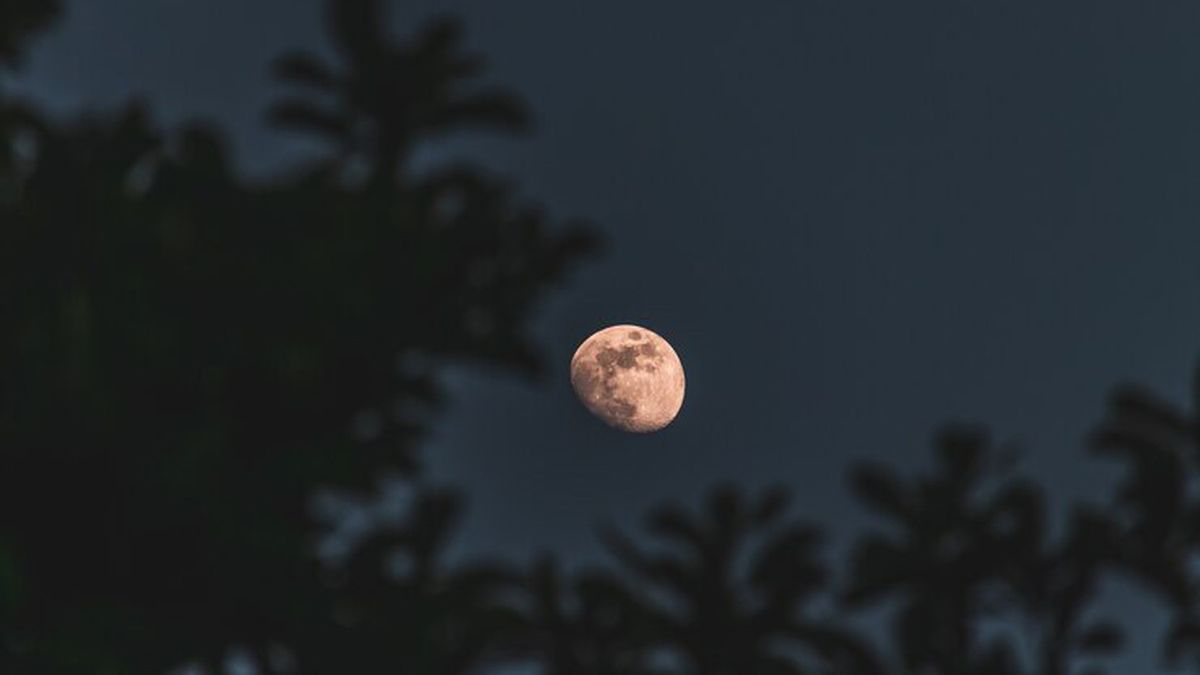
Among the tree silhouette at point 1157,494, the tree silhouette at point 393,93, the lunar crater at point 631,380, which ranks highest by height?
the lunar crater at point 631,380

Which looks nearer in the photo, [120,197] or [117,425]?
[117,425]

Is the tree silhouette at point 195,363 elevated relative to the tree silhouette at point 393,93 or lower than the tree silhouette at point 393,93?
lower

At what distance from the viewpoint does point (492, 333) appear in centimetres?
1298

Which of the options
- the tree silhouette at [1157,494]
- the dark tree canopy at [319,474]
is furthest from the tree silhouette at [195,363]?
the tree silhouette at [1157,494]

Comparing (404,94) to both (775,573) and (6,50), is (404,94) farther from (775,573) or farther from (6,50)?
(775,573)

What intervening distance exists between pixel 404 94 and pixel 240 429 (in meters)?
4.50

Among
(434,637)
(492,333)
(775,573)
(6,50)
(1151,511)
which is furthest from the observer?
(6,50)

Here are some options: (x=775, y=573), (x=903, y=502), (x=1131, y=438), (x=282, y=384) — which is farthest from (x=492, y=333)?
(x=1131, y=438)

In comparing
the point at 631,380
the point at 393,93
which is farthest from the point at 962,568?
the point at 631,380

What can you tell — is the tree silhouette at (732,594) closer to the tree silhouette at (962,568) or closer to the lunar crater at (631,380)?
the tree silhouette at (962,568)

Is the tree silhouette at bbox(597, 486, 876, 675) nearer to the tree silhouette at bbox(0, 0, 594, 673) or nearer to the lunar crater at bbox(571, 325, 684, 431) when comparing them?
the tree silhouette at bbox(0, 0, 594, 673)

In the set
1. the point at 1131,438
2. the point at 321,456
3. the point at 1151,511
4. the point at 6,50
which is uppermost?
the point at 6,50

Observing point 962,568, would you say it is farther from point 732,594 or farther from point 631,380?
point 631,380

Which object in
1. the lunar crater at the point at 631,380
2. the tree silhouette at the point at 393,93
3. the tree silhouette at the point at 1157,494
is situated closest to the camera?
the tree silhouette at the point at 1157,494
